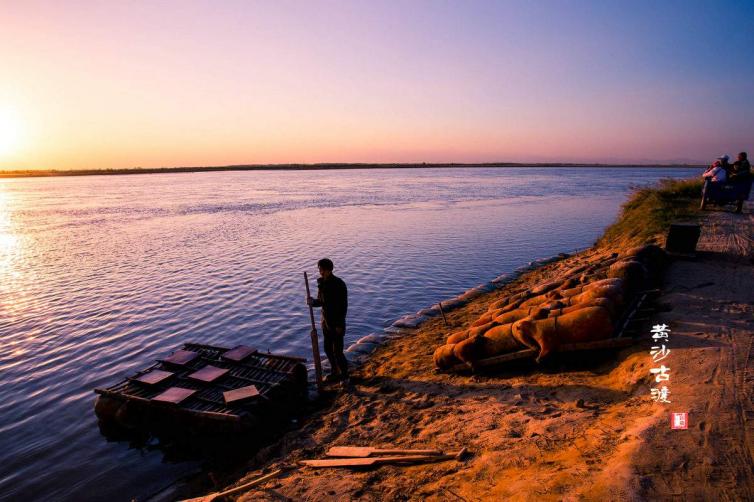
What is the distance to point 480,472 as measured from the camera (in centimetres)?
448

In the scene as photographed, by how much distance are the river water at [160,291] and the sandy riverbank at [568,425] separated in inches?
113

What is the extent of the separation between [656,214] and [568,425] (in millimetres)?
16666

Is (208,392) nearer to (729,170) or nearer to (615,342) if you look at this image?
(615,342)

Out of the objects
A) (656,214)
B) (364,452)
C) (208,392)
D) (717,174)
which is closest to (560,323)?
(364,452)

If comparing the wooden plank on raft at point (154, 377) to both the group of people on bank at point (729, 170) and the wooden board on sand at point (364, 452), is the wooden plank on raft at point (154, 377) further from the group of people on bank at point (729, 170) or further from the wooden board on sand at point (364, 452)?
the group of people on bank at point (729, 170)

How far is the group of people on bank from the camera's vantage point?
16.3 meters

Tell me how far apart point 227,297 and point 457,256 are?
1108cm

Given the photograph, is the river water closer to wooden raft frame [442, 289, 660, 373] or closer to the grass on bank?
the grass on bank

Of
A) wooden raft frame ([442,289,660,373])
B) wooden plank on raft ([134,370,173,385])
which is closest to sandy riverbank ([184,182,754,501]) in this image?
wooden raft frame ([442,289,660,373])

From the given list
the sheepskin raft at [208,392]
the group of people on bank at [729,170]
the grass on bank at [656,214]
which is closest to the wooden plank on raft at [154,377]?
the sheepskin raft at [208,392]

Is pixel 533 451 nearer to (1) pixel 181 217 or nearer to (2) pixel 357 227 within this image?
(2) pixel 357 227

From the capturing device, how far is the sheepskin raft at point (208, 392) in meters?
6.93

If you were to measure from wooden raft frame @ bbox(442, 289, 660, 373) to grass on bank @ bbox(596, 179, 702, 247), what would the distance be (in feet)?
22.1

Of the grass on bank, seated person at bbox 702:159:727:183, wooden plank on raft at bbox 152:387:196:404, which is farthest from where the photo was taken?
seated person at bbox 702:159:727:183
